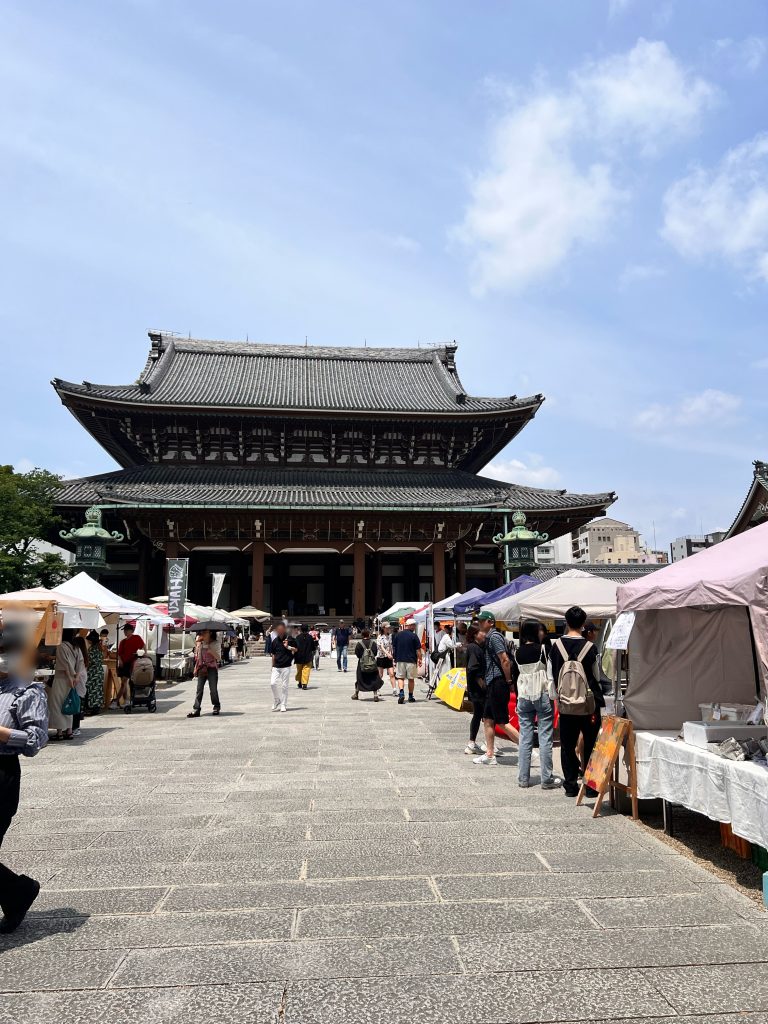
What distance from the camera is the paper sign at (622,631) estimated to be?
6633 mm

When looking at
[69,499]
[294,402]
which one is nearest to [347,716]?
[69,499]

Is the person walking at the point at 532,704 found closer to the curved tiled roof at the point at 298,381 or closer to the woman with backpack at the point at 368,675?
the woman with backpack at the point at 368,675

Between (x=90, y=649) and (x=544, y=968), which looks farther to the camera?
(x=90, y=649)

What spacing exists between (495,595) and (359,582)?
17.1 meters

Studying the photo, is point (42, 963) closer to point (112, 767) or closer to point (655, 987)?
point (655, 987)

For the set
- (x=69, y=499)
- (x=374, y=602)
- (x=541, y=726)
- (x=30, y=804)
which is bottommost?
(x=30, y=804)

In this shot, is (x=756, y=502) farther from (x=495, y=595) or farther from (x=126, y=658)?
(x=126, y=658)

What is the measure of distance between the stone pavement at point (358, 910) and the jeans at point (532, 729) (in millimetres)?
→ 322

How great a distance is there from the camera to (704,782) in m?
5.34

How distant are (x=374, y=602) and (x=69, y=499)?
1560 cm

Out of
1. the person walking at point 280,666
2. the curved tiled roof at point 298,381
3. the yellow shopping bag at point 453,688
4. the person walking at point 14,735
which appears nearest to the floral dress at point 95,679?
the person walking at point 280,666

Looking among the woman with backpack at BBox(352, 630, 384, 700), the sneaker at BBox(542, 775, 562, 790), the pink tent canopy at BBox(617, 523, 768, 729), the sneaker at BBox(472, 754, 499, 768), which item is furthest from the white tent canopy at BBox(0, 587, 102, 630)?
the pink tent canopy at BBox(617, 523, 768, 729)

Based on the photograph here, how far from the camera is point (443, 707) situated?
15.2 meters

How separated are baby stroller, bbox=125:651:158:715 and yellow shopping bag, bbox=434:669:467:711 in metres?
6.12
